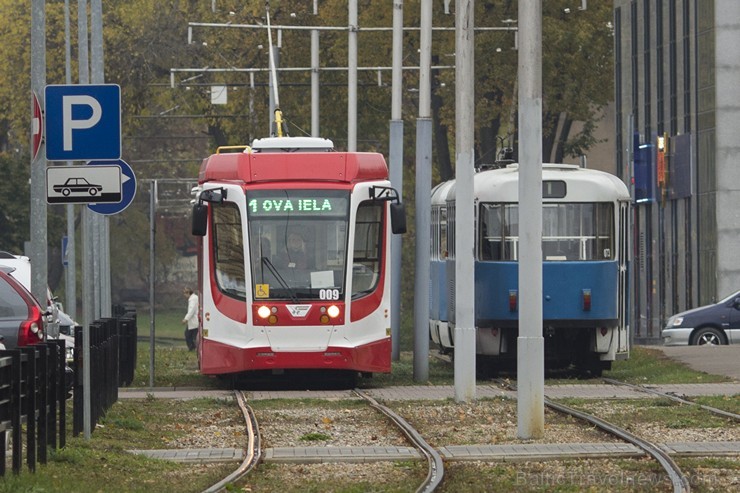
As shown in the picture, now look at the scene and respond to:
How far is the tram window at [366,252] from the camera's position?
81.9 feet

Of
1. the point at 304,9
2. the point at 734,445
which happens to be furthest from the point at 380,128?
the point at 734,445

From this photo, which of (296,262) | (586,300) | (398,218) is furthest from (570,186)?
(296,262)

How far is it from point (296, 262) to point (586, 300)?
461 centimetres

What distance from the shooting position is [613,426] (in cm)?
1795

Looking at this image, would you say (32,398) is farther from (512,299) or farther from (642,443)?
(512,299)

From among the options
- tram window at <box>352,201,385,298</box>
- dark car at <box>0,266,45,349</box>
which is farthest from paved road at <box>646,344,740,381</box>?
dark car at <box>0,266,45,349</box>

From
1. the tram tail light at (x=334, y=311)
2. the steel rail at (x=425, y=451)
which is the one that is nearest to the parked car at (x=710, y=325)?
the tram tail light at (x=334, y=311)

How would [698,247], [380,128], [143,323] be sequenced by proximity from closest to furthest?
[698,247] → [380,128] → [143,323]

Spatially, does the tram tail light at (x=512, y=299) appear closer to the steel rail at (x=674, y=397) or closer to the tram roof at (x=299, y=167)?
the steel rail at (x=674, y=397)

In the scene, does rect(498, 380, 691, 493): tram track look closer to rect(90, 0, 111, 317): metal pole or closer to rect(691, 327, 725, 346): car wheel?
rect(90, 0, 111, 317): metal pole

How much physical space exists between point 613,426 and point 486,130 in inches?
1429

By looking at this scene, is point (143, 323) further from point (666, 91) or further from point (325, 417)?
point (325, 417)

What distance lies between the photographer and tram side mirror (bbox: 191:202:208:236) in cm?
2483

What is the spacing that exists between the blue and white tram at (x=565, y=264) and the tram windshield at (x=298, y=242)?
10.8 ft
